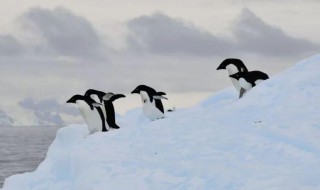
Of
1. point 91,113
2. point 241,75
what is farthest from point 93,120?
point 241,75

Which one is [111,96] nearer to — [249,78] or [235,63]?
[235,63]

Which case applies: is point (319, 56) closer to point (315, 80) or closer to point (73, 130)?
point (315, 80)

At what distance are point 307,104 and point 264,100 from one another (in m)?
1.07

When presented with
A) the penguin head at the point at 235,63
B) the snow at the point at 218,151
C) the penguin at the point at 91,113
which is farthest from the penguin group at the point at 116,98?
the snow at the point at 218,151

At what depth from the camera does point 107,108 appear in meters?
17.8

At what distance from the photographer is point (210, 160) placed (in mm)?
9750

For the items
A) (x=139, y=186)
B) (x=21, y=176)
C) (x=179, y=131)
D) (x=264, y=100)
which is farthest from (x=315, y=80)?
(x=21, y=176)

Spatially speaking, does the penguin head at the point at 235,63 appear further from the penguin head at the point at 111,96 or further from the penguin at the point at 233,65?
the penguin head at the point at 111,96

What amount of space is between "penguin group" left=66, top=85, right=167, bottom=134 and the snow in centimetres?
240

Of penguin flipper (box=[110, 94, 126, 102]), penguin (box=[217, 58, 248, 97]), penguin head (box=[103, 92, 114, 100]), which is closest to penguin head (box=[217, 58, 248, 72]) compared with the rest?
penguin (box=[217, 58, 248, 97])

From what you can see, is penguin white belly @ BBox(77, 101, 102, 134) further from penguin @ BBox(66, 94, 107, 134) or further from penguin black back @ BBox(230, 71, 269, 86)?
penguin black back @ BBox(230, 71, 269, 86)

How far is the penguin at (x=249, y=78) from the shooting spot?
53.3 ft

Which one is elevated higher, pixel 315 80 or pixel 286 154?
pixel 315 80

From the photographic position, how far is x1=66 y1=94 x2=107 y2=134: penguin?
55.1ft
